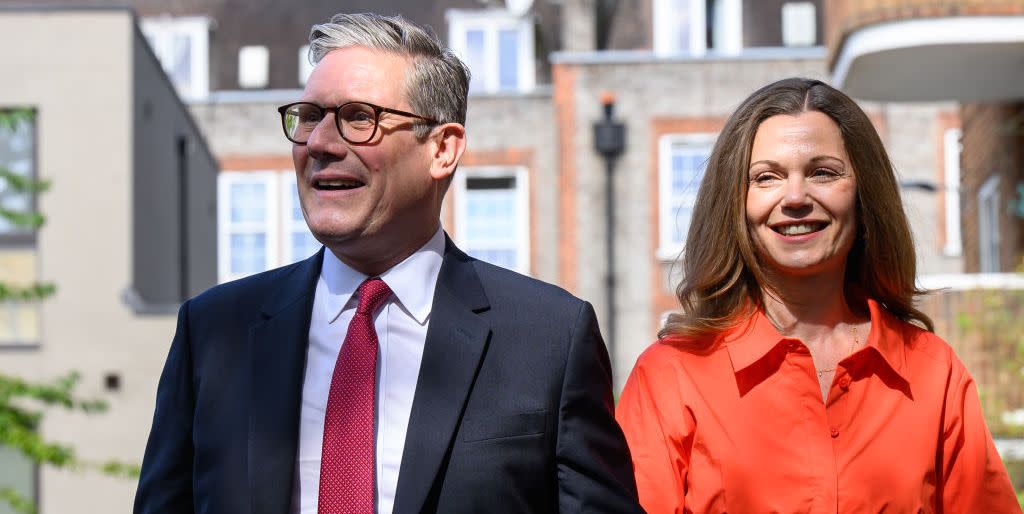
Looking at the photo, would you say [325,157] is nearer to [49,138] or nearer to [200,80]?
[49,138]

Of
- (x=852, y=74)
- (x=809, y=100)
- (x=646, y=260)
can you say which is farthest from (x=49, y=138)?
(x=809, y=100)

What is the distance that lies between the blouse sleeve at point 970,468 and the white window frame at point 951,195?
Answer: 24.9m

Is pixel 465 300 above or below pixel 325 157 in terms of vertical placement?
below

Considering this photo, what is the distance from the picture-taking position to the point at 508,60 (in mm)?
32625

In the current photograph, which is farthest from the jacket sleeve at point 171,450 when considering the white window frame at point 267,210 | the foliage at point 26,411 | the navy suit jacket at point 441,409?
the white window frame at point 267,210

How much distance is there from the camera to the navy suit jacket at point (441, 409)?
3775 millimetres

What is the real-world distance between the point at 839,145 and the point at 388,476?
156cm

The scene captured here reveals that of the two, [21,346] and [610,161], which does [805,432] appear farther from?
[610,161]

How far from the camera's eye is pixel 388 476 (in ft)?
12.4

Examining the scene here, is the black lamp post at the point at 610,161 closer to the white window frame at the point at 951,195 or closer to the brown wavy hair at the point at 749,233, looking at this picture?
the white window frame at the point at 951,195

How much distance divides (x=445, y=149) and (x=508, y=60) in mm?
28771

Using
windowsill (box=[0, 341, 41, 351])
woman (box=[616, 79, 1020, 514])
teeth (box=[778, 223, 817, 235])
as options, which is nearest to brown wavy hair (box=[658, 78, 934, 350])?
woman (box=[616, 79, 1020, 514])

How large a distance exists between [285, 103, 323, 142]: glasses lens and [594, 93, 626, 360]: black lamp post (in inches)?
1012

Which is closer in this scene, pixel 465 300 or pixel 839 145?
pixel 465 300
